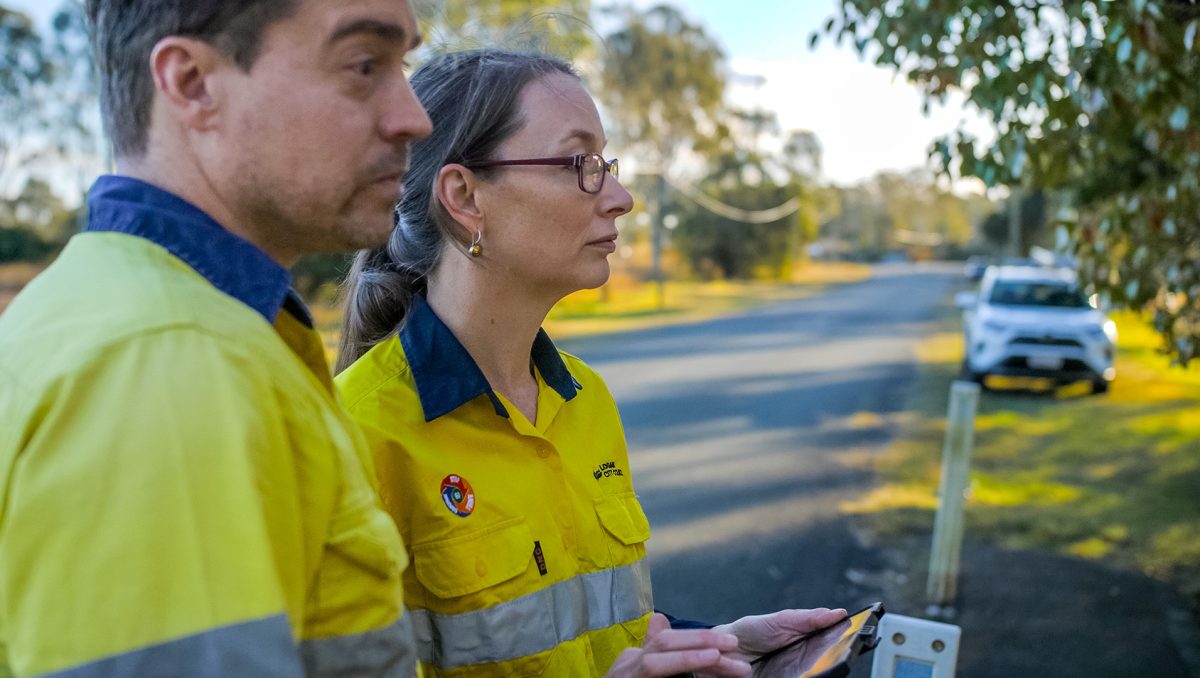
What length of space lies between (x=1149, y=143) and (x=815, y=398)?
936 centimetres

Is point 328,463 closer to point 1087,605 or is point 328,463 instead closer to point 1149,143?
point 1149,143

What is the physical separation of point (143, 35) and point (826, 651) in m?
1.22

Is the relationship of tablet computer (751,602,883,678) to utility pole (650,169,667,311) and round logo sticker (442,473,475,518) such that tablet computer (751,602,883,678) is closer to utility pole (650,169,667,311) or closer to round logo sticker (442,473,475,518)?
round logo sticker (442,473,475,518)

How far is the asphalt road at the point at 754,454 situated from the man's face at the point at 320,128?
4.67 meters

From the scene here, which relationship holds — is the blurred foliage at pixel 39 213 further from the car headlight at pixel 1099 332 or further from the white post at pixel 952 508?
the white post at pixel 952 508

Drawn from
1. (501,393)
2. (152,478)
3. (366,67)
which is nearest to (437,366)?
(501,393)

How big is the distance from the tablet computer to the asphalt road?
387 cm

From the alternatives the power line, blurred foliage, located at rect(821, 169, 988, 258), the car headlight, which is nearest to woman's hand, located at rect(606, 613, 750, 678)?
the car headlight

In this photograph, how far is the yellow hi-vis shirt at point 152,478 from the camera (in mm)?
852

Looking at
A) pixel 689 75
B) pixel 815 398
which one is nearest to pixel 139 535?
pixel 815 398

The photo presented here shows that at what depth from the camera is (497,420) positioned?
1.97m

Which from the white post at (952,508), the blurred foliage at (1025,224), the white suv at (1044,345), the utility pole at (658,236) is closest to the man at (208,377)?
the white post at (952,508)

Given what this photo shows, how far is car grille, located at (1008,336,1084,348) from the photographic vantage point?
14266 millimetres

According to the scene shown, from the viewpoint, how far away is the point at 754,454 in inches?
394
